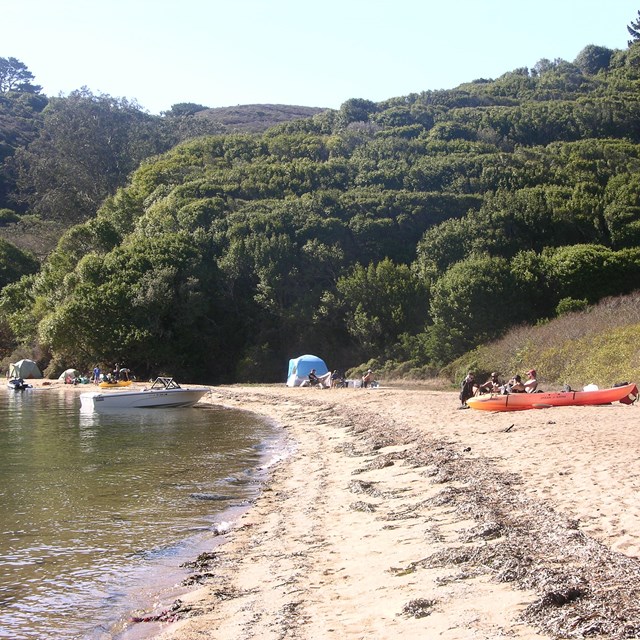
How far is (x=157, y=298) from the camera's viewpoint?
152 ft

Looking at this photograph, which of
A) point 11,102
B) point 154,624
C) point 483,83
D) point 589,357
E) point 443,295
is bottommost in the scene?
point 154,624

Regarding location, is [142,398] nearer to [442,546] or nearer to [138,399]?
[138,399]

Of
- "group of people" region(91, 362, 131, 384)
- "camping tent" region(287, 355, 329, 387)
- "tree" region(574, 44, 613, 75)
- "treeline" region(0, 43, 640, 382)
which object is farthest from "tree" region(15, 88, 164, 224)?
"tree" region(574, 44, 613, 75)

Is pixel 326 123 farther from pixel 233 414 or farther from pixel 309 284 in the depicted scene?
pixel 233 414

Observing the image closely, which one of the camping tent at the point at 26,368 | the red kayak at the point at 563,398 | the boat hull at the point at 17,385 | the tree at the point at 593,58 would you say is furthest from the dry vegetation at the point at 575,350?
the tree at the point at 593,58

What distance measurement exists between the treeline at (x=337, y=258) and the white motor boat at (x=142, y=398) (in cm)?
1327

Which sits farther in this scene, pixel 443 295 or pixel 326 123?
pixel 326 123

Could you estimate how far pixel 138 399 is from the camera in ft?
104

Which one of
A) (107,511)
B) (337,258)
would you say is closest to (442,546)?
(107,511)

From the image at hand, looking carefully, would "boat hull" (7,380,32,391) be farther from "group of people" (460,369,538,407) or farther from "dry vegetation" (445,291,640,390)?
"group of people" (460,369,538,407)

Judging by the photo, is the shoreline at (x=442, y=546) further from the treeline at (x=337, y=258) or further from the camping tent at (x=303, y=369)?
the treeline at (x=337, y=258)

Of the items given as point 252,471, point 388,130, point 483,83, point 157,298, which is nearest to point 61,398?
point 157,298

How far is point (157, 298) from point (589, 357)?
27.0m

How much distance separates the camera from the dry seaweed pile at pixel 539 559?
5395 mm
